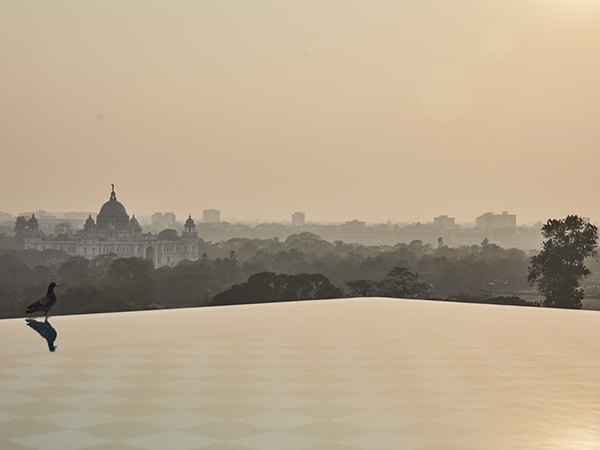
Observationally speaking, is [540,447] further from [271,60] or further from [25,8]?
[25,8]

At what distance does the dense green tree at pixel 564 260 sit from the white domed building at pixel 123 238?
72.1 metres

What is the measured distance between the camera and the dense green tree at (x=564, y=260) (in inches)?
1270

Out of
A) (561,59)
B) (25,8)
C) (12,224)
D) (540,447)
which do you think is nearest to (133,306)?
(25,8)

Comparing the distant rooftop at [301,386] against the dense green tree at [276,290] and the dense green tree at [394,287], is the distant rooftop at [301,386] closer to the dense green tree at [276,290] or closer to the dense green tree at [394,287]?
the dense green tree at [276,290]

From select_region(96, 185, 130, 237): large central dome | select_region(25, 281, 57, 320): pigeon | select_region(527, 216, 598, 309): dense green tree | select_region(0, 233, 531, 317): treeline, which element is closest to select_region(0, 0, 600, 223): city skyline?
select_region(0, 233, 531, 317): treeline

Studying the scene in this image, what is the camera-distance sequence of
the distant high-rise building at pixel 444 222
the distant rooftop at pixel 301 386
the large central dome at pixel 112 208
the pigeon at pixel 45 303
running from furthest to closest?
the large central dome at pixel 112 208
the distant high-rise building at pixel 444 222
the pigeon at pixel 45 303
the distant rooftop at pixel 301 386

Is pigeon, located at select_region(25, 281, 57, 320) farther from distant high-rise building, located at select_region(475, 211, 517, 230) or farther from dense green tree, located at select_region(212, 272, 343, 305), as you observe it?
distant high-rise building, located at select_region(475, 211, 517, 230)

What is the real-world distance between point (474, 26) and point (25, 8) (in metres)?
19.9

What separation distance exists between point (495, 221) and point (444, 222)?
226 inches

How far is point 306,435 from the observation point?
4.08 metres

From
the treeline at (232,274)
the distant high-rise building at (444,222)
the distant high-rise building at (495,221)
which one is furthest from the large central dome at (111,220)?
the distant high-rise building at (495,221)

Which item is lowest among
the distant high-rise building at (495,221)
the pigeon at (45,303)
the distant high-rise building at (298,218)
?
the pigeon at (45,303)

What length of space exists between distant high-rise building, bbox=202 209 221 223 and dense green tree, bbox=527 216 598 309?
203 ft

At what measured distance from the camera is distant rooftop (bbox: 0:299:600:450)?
407cm
